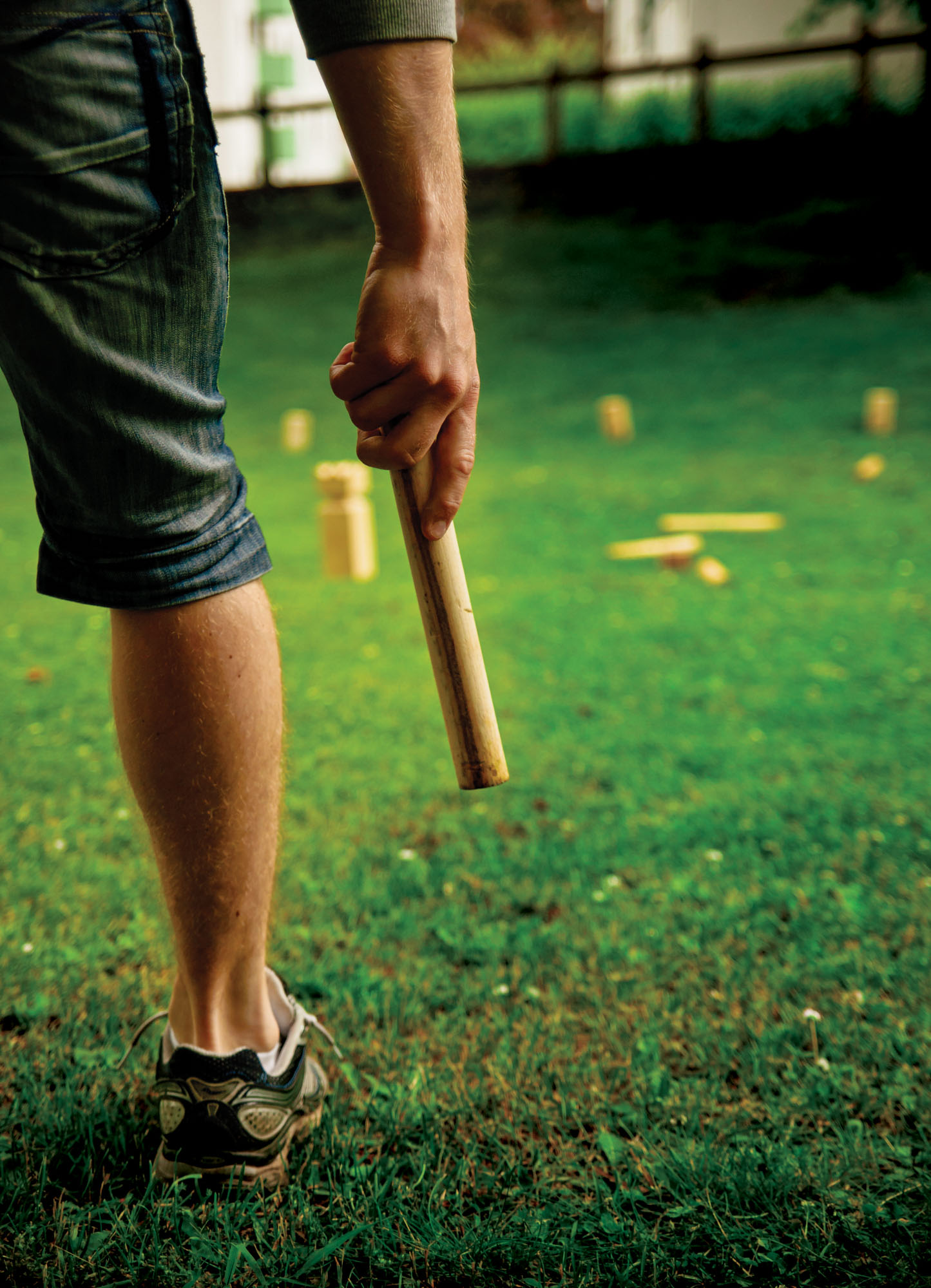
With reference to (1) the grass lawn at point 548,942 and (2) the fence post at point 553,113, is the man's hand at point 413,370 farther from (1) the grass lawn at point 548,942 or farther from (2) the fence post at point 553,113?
(2) the fence post at point 553,113

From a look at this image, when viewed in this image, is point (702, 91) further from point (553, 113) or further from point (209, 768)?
point (209, 768)

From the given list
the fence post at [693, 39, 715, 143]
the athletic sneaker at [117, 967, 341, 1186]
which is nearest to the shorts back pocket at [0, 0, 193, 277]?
the athletic sneaker at [117, 967, 341, 1186]

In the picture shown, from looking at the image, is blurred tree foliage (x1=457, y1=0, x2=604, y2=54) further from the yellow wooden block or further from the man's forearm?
the man's forearm

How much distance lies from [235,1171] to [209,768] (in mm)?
553

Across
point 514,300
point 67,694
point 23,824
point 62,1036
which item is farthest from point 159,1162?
point 514,300

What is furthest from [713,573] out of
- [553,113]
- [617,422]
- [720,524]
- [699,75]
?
[553,113]

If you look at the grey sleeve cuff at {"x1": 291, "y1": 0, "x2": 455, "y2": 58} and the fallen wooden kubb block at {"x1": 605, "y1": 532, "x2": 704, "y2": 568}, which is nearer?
the grey sleeve cuff at {"x1": 291, "y1": 0, "x2": 455, "y2": 58}

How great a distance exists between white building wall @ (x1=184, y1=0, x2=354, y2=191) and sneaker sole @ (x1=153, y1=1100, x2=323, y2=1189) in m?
17.2

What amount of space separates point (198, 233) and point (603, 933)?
152cm

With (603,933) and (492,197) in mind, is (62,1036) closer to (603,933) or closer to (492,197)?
(603,933)

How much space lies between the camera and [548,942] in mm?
2191

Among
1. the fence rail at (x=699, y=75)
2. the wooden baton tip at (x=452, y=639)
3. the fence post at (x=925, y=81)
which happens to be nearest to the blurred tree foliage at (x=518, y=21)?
the fence rail at (x=699, y=75)

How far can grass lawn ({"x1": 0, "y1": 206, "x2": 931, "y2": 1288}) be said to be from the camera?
4.64 ft

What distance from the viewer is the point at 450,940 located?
2189 mm
